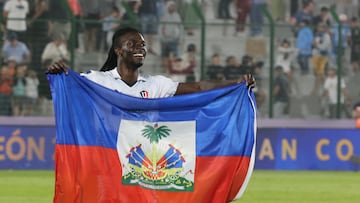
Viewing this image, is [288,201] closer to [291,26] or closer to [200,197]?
[200,197]

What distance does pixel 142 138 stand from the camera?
375 inches

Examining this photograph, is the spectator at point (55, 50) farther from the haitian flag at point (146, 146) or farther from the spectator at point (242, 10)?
the haitian flag at point (146, 146)

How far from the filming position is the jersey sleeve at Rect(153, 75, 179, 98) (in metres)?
9.91

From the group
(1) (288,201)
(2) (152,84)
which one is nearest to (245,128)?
(2) (152,84)

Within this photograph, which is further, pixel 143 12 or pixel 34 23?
pixel 143 12

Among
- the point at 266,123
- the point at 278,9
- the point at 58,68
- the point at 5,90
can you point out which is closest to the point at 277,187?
the point at 266,123

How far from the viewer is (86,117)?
31.7 ft

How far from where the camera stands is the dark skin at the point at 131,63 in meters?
9.63

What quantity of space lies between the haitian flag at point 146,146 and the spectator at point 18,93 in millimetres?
12685

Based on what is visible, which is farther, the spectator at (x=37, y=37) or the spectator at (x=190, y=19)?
the spectator at (x=190, y=19)

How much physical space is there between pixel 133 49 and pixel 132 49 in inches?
0.5

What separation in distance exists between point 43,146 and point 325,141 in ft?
18.3

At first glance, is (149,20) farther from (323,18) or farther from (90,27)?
(323,18)

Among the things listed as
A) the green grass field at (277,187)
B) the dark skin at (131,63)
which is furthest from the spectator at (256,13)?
the dark skin at (131,63)
